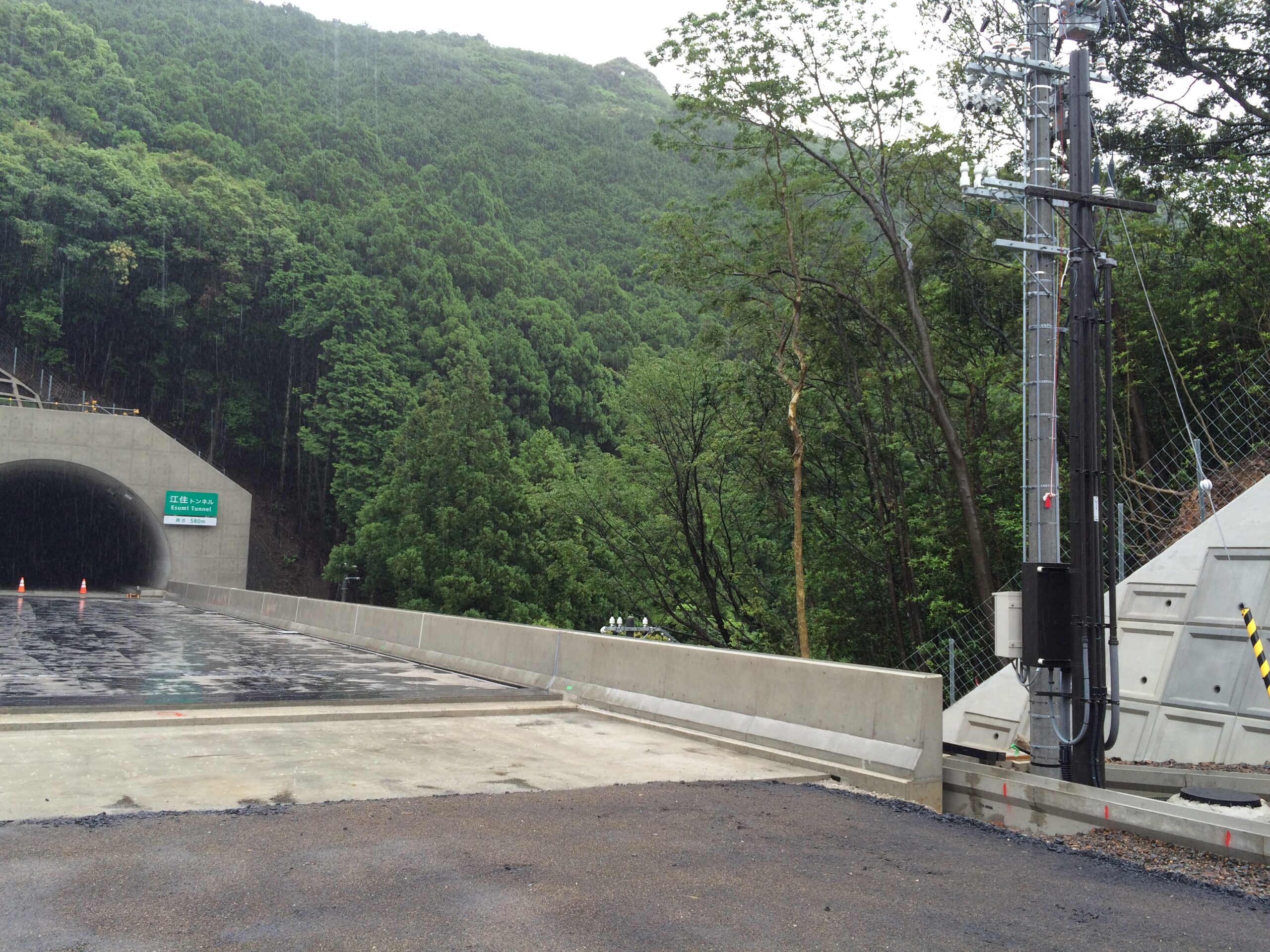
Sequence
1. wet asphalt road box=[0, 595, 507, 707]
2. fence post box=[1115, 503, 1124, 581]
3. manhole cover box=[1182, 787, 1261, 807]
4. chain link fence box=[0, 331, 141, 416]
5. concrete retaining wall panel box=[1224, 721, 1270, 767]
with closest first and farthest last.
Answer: manhole cover box=[1182, 787, 1261, 807] → concrete retaining wall panel box=[1224, 721, 1270, 767] → wet asphalt road box=[0, 595, 507, 707] → fence post box=[1115, 503, 1124, 581] → chain link fence box=[0, 331, 141, 416]

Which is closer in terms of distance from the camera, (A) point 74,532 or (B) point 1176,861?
(B) point 1176,861

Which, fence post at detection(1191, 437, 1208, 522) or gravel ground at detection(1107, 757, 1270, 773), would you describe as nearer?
gravel ground at detection(1107, 757, 1270, 773)

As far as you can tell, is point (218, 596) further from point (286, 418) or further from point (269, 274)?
point (269, 274)

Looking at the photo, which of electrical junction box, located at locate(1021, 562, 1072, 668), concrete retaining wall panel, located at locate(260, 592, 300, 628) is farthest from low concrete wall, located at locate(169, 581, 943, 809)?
concrete retaining wall panel, located at locate(260, 592, 300, 628)

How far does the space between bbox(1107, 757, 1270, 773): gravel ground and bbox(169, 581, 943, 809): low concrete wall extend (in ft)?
11.4

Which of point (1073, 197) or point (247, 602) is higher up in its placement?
point (1073, 197)

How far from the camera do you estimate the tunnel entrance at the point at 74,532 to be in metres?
46.5

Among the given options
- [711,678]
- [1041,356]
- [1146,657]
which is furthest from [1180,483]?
[711,678]

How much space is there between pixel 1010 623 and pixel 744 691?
2.59 metres

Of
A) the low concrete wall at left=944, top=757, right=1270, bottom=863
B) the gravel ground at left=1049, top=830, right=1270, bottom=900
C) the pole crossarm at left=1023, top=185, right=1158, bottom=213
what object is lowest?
the gravel ground at left=1049, top=830, right=1270, bottom=900

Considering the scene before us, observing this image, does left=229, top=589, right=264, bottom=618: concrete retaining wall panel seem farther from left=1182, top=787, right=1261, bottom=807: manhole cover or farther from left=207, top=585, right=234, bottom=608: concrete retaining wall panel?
left=1182, top=787, right=1261, bottom=807: manhole cover

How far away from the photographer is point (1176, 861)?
658cm

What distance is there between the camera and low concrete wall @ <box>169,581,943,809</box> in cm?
844

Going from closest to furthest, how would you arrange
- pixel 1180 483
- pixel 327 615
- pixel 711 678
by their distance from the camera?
pixel 711 678
pixel 1180 483
pixel 327 615
